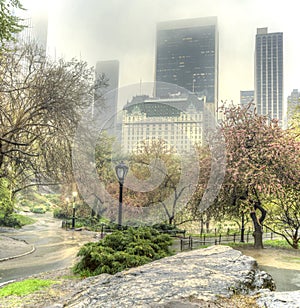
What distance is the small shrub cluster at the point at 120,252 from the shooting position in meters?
6.88

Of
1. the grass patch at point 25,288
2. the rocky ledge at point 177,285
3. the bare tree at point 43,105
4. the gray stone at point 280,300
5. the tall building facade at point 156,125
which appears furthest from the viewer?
the tall building facade at point 156,125

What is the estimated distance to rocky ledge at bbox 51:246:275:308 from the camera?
3.65 m

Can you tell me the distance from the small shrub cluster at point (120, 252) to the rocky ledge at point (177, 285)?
1.84m

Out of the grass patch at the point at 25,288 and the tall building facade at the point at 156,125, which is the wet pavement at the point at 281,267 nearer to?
the grass patch at the point at 25,288

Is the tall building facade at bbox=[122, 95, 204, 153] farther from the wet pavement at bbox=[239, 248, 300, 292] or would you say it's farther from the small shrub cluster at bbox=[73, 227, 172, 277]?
the small shrub cluster at bbox=[73, 227, 172, 277]

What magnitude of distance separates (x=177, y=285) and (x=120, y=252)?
11.1ft

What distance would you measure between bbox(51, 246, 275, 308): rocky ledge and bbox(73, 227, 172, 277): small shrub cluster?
1.84 m

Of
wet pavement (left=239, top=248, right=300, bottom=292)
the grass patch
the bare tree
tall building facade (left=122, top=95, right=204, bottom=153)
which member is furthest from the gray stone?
tall building facade (left=122, top=95, right=204, bottom=153)

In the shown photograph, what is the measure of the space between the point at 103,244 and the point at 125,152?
20.5 metres

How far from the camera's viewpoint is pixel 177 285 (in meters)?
4.01

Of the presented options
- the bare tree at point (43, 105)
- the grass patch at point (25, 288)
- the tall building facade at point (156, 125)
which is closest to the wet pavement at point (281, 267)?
the grass patch at point (25, 288)

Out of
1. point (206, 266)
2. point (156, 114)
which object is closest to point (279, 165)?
point (206, 266)

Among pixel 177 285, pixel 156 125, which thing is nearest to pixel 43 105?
pixel 177 285

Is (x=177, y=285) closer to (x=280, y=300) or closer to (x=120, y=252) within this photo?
(x=280, y=300)
